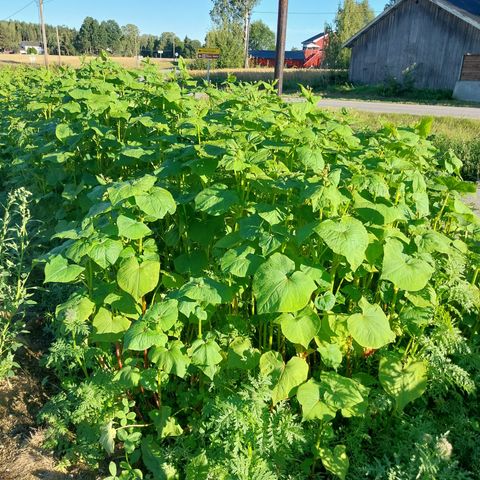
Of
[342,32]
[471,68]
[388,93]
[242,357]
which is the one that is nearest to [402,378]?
[242,357]

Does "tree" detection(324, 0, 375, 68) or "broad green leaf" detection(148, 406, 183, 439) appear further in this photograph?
"tree" detection(324, 0, 375, 68)

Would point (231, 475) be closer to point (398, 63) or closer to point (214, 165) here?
point (214, 165)

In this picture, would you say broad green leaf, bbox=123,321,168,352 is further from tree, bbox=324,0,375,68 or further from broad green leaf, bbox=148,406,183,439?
tree, bbox=324,0,375,68

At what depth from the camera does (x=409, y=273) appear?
212cm

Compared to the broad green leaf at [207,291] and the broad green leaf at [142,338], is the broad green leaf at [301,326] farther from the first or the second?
the broad green leaf at [142,338]

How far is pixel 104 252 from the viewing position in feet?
7.34

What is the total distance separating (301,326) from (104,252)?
927 mm

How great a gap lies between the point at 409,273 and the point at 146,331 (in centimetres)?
114

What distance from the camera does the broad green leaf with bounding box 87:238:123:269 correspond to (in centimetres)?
222

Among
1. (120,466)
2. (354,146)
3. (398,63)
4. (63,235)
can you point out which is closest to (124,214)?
(63,235)

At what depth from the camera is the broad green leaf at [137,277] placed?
224 centimetres

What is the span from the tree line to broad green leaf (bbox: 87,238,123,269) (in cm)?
8699

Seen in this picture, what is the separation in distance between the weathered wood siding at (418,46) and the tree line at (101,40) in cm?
6447

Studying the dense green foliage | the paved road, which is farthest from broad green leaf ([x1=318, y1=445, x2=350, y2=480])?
the paved road
